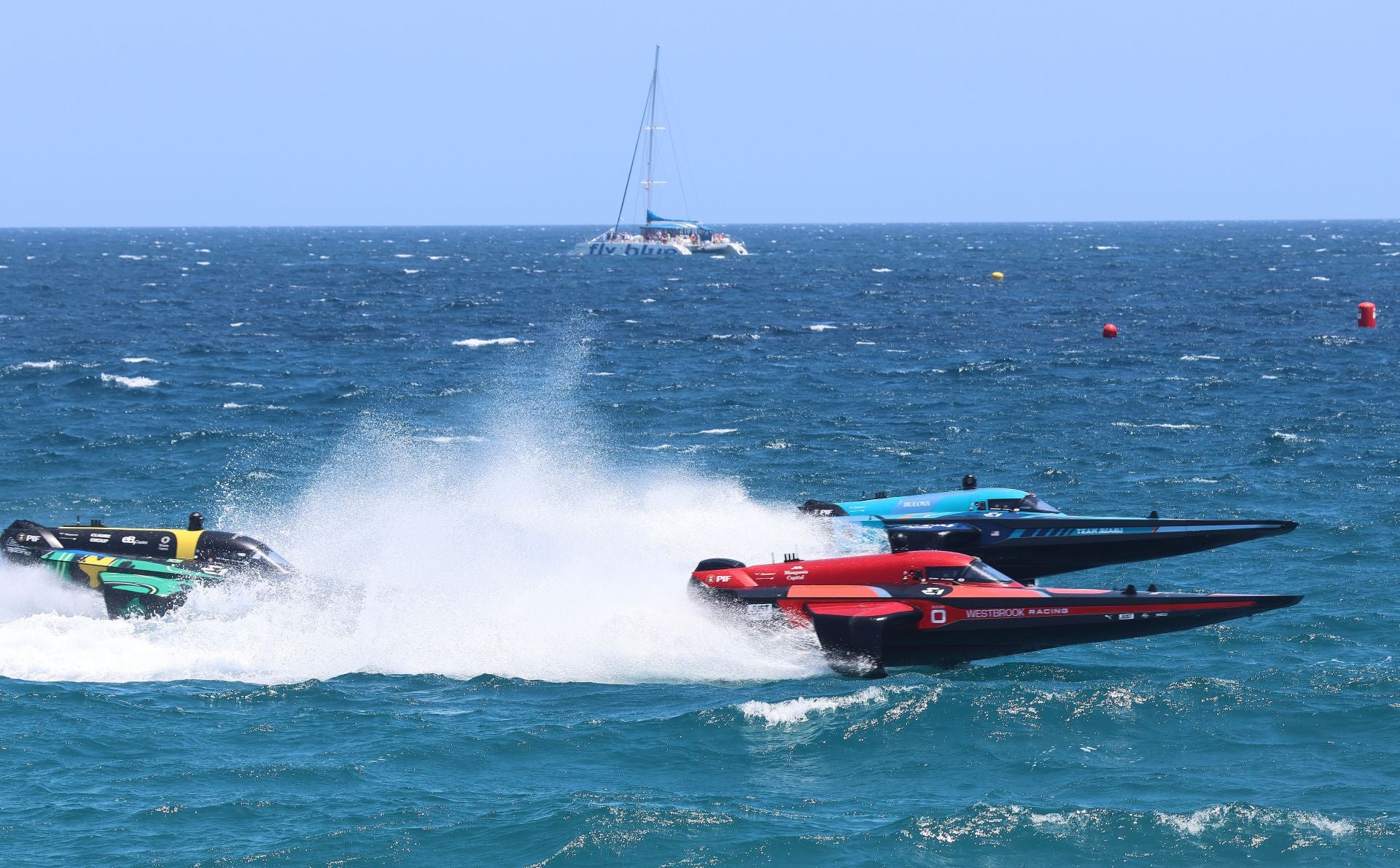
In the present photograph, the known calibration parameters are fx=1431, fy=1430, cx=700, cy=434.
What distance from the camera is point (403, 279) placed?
13712cm

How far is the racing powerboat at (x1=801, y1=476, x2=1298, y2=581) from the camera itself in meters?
30.6

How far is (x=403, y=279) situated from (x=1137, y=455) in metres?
102

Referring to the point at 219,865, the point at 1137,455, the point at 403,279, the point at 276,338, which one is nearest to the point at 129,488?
the point at 219,865

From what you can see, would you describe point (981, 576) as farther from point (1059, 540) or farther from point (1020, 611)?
point (1059, 540)

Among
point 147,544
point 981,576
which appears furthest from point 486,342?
point 981,576

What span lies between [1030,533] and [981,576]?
621 cm

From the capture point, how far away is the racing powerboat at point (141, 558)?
27.5 meters

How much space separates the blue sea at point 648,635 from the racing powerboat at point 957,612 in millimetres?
570

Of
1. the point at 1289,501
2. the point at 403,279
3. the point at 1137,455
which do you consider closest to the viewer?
the point at 1289,501

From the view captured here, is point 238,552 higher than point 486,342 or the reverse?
the reverse

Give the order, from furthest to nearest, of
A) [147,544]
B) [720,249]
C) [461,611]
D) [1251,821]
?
[720,249] < [147,544] < [461,611] < [1251,821]

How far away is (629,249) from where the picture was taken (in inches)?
7067

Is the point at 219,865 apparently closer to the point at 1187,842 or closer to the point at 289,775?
the point at 289,775

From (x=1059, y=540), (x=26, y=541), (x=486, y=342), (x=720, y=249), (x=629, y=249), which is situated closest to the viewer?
(x=26, y=541)
